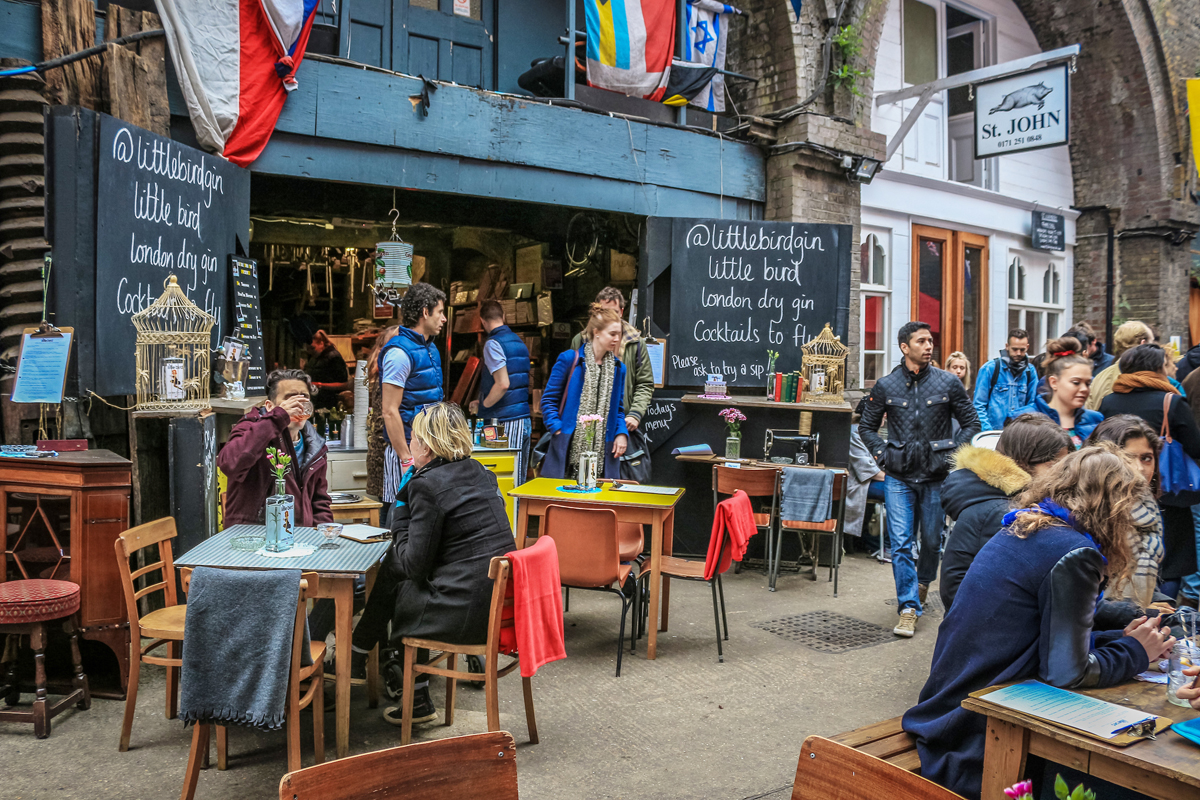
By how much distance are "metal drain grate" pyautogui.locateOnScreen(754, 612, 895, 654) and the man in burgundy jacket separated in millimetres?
3030

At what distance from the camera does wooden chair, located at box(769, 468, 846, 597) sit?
6.79 metres

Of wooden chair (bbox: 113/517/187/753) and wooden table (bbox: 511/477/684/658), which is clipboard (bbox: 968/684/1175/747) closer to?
wooden table (bbox: 511/477/684/658)

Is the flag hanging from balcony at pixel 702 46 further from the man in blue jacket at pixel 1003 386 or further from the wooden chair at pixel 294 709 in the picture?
the wooden chair at pixel 294 709

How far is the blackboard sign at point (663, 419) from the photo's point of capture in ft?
25.5

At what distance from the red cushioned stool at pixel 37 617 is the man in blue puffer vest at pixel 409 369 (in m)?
2.06

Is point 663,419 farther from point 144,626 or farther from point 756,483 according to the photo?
point 144,626

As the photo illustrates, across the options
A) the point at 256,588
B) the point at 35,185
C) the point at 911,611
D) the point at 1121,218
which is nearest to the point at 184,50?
the point at 35,185

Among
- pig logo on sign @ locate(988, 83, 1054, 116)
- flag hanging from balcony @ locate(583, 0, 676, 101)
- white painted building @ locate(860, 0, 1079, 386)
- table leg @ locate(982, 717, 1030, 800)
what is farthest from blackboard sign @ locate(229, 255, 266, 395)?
pig logo on sign @ locate(988, 83, 1054, 116)

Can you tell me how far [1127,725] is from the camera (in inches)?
84.1

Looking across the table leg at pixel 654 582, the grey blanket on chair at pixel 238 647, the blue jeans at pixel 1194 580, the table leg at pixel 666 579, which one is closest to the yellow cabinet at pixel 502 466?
the table leg at pixel 666 579

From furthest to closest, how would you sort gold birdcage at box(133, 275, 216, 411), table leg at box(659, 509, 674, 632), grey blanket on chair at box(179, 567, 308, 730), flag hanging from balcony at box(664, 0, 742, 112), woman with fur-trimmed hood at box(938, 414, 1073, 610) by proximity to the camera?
flag hanging from balcony at box(664, 0, 742, 112), table leg at box(659, 509, 674, 632), gold birdcage at box(133, 275, 216, 411), woman with fur-trimmed hood at box(938, 414, 1073, 610), grey blanket on chair at box(179, 567, 308, 730)

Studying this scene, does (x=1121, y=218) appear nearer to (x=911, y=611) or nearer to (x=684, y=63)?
(x=684, y=63)

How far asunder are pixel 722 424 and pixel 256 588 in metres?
5.12

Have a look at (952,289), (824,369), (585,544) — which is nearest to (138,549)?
(585,544)
